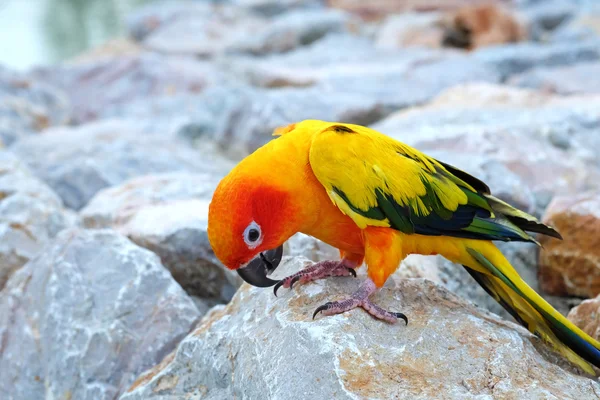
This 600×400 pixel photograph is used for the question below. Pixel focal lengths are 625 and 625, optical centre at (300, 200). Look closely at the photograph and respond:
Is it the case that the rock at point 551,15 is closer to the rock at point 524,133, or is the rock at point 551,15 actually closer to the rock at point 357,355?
the rock at point 524,133

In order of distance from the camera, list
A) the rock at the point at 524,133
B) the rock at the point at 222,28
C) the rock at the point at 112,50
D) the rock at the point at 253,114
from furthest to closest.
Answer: the rock at the point at 112,50, the rock at the point at 222,28, the rock at the point at 253,114, the rock at the point at 524,133

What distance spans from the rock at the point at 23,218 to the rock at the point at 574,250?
271 centimetres

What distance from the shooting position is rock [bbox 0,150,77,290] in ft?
11.2

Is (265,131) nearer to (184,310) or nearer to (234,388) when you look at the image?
(184,310)

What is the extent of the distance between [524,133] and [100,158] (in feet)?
10.2

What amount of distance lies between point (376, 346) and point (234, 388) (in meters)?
0.48

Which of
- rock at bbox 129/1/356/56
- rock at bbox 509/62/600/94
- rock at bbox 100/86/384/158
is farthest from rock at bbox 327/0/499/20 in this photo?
rock at bbox 100/86/384/158

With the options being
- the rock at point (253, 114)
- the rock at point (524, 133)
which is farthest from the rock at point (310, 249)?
the rock at point (253, 114)

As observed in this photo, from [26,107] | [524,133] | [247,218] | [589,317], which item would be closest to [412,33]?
[26,107]

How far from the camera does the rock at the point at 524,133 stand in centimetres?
373

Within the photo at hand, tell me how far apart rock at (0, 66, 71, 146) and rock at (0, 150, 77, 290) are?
253 cm

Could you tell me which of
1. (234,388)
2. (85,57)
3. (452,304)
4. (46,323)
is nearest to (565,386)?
(452,304)

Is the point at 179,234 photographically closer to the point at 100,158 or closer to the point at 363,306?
the point at 363,306

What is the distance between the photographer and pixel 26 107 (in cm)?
729
